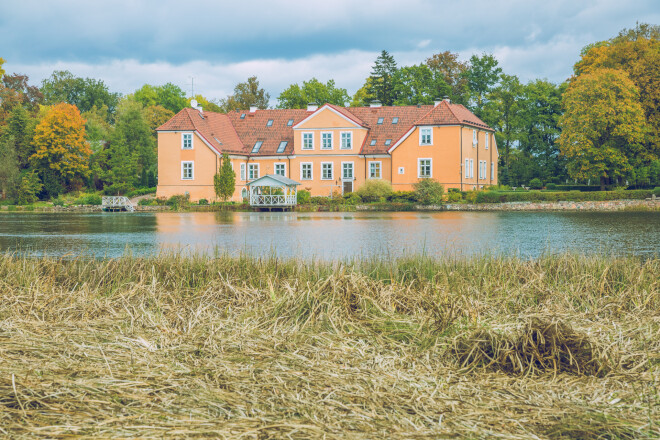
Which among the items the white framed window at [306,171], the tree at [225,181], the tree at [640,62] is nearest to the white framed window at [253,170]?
the white framed window at [306,171]

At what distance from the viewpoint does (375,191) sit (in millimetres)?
42219

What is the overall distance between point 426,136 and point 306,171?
31.0 ft

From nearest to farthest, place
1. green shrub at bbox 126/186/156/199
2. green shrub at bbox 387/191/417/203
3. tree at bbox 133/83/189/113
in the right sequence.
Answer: green shrub at bbox 387/191/417/203, green shrub at bbox 126/186/156/199, tree at bbox 133/83/189/113

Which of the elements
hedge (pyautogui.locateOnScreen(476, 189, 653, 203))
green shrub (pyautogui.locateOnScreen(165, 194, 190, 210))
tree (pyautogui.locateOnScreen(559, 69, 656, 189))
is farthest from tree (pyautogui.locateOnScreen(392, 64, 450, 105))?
green shrub (pyautogui.locateOnScreen(165, 194, 190, 210))

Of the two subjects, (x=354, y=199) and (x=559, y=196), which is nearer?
(x=559, y=196)

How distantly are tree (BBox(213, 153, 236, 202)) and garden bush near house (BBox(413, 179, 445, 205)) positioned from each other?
1269cm

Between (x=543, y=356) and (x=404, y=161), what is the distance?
43.0 metres

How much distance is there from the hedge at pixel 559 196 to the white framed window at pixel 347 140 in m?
11.3

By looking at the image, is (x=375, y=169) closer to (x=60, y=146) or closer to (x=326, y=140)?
(x=326, y=140)

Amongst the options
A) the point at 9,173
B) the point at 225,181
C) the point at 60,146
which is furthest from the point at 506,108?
the point at 9,173

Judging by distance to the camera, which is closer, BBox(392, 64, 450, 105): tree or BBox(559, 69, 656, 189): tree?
BBox(559, 69, 656, 189): tree

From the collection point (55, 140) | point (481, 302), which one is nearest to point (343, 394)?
point (481, 302)

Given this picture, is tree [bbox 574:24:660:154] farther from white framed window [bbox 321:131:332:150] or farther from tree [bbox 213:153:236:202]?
tree [bbox 213:153:236:202]

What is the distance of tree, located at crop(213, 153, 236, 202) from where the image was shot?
44000mm
